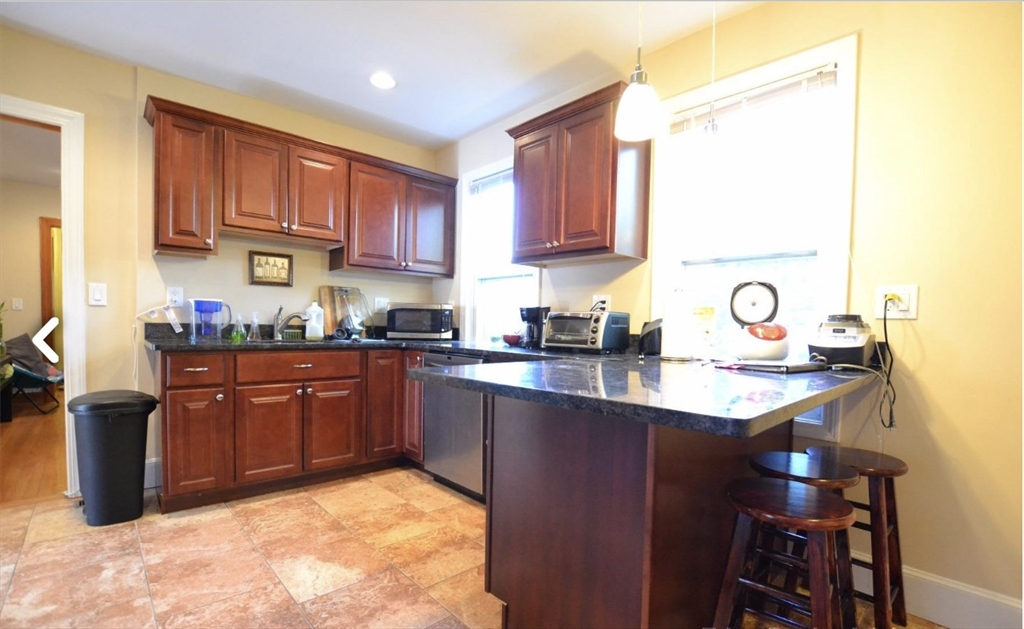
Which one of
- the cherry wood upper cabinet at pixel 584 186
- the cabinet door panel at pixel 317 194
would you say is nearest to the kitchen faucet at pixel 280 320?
the cabinet door panel at pixel 317 194

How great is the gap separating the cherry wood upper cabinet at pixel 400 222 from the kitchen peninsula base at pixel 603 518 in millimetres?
2286

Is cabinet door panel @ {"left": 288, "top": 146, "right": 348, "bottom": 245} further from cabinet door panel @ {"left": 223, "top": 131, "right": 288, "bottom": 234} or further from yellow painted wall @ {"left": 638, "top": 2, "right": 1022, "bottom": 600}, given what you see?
yellow painted wall @ {"left": 638, "top": 2, "right": 1022, "bottom": 600}

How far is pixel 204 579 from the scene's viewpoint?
178 cm

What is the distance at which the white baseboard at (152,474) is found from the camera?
9.05 feet

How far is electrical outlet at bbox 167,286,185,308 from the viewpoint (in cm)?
284

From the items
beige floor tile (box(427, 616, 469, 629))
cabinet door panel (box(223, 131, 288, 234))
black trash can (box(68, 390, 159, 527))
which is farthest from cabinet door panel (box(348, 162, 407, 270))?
beige floor tile (box(427, 616, 469, 629))

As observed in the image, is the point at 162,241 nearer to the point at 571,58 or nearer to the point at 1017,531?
the point at 571,58

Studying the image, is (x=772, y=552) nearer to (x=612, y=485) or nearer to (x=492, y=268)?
(x=612, y=485)

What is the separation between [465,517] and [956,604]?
200 cm

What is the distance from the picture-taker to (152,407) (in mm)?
2342

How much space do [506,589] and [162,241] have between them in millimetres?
2626

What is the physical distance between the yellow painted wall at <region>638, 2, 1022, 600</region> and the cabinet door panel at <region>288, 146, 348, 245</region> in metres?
2.91

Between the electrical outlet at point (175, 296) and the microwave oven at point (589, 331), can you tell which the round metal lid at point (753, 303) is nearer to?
the microwave oven at point (589, 331)

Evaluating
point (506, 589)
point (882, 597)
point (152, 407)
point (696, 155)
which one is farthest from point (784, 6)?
point (152, 407)
